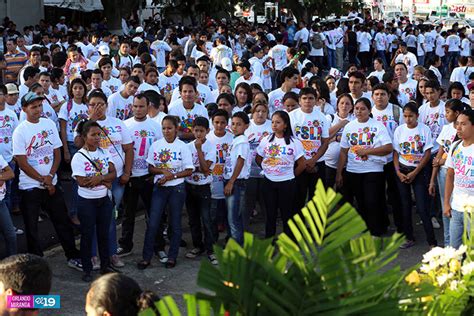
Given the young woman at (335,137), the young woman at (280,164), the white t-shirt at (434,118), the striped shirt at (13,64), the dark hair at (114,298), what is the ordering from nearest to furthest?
the dark hair at (114,298) < the young woman at (280,164) < the young woman at (335,137) < the white t-shirt at (434,118) < the striped shirt at (13,64)

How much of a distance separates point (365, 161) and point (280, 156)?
42.8 inches

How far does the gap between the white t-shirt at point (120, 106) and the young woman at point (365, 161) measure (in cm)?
283

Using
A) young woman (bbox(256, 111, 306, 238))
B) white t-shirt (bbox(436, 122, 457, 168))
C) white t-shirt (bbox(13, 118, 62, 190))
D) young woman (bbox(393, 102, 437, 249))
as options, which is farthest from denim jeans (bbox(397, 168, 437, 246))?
white t-shirt (bbox(13, 118, 62, 190))

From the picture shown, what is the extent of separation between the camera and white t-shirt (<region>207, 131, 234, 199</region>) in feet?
27.5

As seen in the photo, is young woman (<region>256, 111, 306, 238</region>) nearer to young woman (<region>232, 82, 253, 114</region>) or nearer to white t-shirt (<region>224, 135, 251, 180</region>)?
white t-shirt (<region>224, 135, 251, 180</region>)

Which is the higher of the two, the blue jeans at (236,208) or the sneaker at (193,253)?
the blue jeans at (236,208)

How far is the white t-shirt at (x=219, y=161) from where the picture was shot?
8.38m

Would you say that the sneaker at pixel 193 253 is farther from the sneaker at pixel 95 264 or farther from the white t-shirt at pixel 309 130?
the white t-shirt at pixel 309 130

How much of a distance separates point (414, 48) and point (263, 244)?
2688 centimetres

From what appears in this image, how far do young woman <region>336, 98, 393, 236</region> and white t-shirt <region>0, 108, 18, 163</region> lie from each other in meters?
3.62

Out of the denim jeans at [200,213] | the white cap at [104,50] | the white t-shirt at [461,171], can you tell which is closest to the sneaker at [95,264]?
the denim jeans at [200,213]

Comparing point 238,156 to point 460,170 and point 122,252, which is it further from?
point 460,170

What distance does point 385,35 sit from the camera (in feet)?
92.0

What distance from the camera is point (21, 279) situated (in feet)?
13.4
